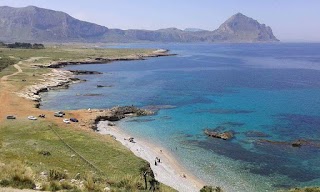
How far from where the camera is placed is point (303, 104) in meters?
103

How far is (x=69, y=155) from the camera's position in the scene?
50.6 m

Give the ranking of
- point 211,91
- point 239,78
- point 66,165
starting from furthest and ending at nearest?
point 239,78
point 211,91
point 66,165

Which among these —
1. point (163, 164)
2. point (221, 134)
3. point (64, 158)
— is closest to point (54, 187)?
point (64, 158)

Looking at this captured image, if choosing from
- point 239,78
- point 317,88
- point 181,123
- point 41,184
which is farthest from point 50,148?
point 239,78

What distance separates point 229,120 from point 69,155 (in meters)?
45.8

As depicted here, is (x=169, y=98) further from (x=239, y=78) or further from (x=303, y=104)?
(x=239, y=78)

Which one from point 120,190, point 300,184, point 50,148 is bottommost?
point 300,184

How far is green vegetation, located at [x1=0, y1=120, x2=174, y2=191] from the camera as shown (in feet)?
110

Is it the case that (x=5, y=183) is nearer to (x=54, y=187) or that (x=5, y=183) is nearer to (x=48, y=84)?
(x=54, y=187)

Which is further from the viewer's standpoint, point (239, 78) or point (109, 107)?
point (239, 78)

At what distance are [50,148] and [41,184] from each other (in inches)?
1183

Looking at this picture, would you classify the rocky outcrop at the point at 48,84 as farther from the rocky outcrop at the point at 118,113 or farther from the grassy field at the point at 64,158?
the grassy field at the point at 64,158

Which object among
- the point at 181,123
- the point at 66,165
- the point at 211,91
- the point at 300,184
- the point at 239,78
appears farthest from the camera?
the point at 239,78

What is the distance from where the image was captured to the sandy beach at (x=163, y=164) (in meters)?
49.5
